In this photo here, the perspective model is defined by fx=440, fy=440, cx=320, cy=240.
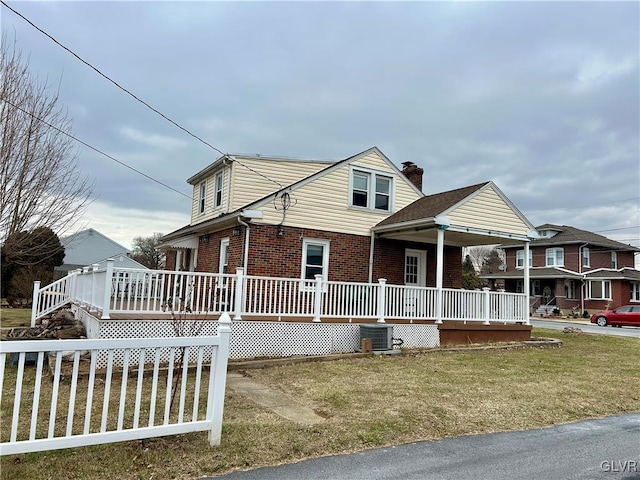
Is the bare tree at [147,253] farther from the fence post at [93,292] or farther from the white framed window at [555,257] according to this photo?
the fence post at [93,292]

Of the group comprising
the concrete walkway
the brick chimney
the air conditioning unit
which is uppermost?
the brick chimney

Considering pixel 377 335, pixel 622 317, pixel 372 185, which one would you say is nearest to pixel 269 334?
pixel 377 335

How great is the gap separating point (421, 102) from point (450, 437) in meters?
12.9

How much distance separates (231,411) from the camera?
570 centimetres

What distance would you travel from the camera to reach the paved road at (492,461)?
3951 millimetres

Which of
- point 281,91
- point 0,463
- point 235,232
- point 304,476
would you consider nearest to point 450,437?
point 304,476

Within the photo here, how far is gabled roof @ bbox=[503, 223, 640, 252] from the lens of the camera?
129 ft

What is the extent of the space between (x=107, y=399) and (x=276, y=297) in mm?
6970

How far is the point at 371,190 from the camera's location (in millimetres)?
15039

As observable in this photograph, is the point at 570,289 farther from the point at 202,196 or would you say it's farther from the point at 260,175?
the point at 202,196

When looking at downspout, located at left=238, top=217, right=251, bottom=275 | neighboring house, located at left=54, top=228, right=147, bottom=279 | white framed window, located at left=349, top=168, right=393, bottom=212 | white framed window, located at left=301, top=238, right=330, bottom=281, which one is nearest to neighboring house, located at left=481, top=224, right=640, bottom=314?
white framed window, located at left=349, top=168, right=393, bottom=212

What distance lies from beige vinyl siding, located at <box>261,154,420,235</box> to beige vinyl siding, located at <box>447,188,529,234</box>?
9.25ft

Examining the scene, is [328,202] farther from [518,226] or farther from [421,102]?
[518,226]

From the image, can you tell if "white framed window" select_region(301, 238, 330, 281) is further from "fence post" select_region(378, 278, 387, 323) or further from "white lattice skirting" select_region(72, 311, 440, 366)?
"white lattice skirting" select_region(72, 311, 440, 366)
